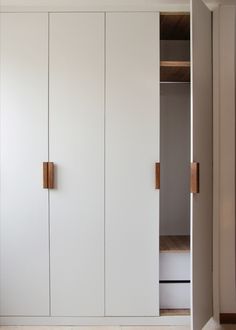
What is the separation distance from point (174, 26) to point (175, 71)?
1.12 ft

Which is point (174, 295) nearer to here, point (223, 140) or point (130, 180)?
point (130, 180)

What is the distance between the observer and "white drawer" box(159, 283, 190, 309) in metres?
2.26

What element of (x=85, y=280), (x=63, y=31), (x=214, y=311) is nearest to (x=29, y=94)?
(x=63, y=31)

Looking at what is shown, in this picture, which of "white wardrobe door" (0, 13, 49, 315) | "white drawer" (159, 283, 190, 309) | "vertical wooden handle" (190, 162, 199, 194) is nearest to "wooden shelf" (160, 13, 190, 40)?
"white wardrobe door" (0, 13, 49, 315)

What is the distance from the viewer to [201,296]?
78.8 inches

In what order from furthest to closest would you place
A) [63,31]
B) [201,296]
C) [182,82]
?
[182,82] → [63,31] → [201,296]

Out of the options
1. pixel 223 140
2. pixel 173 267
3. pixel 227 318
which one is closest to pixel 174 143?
pixel 223 140

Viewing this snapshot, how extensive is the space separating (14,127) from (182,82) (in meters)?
1.40

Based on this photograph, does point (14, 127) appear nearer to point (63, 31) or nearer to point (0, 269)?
point (63, 31)

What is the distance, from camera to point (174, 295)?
2.27 metres

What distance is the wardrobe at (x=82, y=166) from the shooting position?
7.04 ft

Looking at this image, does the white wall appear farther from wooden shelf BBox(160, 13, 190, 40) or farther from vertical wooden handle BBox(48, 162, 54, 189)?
vertical wooden handle BBox(48, 162, 54, 189)

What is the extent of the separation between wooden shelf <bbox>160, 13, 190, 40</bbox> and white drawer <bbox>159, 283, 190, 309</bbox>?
1894 mm

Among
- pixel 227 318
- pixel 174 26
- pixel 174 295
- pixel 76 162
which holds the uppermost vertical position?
pixel 174 26
